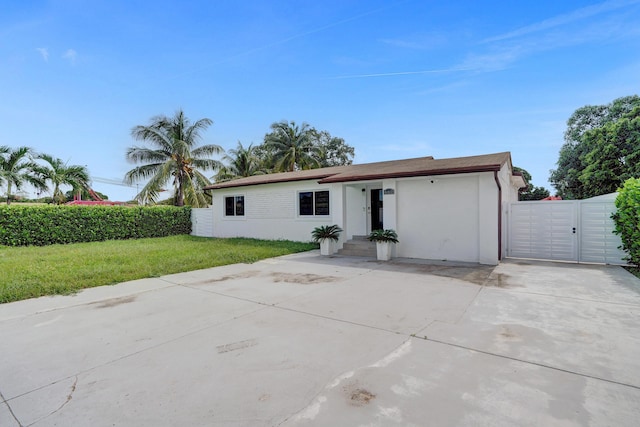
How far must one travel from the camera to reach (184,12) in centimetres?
1045

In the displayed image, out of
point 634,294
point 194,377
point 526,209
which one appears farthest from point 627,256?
point 194,377

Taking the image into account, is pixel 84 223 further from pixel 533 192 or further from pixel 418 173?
pixel 533 192

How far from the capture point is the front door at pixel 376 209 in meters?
11.9

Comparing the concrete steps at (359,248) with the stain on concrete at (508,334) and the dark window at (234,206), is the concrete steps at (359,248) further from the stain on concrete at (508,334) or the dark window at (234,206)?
the dark window at (234,206)

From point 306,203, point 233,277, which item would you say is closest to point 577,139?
point 306,203

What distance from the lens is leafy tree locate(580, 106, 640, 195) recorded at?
1764 centimetres

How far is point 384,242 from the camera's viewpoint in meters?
9.40

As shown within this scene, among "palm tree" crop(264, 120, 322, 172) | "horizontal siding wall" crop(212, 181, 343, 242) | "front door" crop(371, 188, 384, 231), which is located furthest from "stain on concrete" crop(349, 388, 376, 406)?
"palm tree" crop(264, 120, 322, 172)

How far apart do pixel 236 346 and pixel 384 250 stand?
6.68 meters

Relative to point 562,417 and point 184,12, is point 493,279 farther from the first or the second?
point 184,12

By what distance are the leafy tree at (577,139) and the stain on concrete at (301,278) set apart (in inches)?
1023

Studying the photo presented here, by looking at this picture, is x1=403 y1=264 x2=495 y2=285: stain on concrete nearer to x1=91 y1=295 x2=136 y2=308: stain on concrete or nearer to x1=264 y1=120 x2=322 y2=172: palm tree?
x1=91 y1=295 x2=136 y2=308: stain on concrete

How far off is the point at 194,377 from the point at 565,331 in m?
4.27

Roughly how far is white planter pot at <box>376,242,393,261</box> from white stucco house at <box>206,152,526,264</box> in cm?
60
